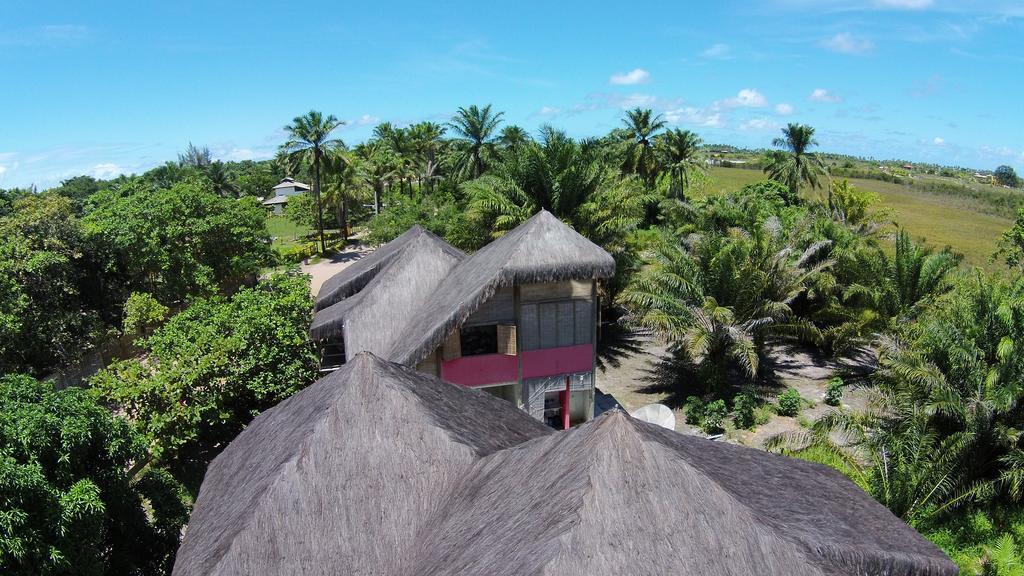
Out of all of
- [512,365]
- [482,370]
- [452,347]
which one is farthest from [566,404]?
[452,347]

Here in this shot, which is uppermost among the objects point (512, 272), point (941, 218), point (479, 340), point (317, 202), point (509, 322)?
point (317, 202)

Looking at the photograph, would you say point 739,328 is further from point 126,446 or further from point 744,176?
point 744,176

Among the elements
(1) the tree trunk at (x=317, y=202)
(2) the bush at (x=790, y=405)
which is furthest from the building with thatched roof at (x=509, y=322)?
(1) the tree trunk at (x=317, y=202)

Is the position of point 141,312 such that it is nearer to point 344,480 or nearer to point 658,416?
point 344,480

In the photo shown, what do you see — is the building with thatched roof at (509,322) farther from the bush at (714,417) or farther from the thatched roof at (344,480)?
the thatched roof at (344,480)

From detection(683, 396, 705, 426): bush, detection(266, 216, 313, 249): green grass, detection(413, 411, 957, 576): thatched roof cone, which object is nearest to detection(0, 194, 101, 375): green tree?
detection(413, 411, 957, 576): thatched roof cone

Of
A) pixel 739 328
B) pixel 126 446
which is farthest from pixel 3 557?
pixel 739 328
